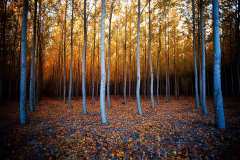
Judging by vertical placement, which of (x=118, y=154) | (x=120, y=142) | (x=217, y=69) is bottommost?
(x=118, y=154)

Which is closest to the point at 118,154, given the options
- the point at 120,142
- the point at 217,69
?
the point at 120,142

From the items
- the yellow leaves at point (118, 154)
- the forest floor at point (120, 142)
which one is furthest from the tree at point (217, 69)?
the yellow leaves at point (118, 154)

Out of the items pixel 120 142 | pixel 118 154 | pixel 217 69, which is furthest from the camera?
pixel 217 69

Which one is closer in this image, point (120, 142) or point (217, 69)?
point (120, 142)

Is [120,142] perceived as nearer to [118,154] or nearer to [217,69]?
[118,154]

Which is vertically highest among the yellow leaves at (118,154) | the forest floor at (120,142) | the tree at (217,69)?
the tree at (217,69)

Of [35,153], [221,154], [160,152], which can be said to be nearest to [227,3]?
[221,154]

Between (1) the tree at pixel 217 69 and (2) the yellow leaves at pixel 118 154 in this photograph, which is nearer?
(2) the yellow leaves at pixel 118 154

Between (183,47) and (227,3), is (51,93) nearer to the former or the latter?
(183,47)

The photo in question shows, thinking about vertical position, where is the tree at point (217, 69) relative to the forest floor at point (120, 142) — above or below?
above

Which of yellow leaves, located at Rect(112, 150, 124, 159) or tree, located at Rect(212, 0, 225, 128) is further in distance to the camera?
tree, located at Rect(212, 0, 225, 128)

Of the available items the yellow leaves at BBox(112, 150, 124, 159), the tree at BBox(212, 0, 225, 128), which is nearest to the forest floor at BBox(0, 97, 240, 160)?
the yellow leaves at BBox(112, 150, 124, 159)

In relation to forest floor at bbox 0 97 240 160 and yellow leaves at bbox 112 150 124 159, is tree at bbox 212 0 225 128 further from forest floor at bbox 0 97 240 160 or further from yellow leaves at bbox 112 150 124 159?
yellow leaves at bbox 112 150 124 159

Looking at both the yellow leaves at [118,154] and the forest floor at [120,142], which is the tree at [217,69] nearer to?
the forest floor at [120,142]
